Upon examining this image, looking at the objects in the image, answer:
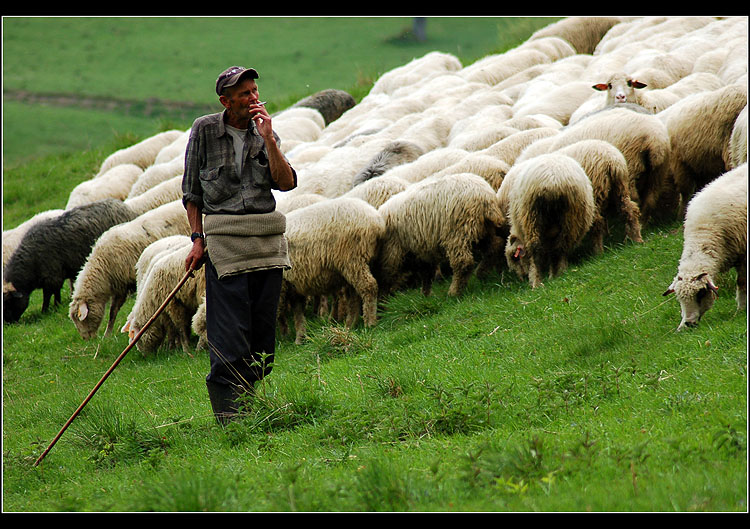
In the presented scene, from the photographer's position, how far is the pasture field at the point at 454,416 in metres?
3.34

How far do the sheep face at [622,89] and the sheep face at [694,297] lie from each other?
4328 mm

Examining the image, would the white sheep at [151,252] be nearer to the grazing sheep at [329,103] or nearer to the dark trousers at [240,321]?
the dark trousers at [240,321]

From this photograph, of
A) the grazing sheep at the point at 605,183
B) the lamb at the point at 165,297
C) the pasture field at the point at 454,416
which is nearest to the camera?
the pasture field at the point at 454,416

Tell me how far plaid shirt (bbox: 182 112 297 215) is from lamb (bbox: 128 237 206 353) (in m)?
3.19

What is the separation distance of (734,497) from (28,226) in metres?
12.2

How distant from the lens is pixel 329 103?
18922mm

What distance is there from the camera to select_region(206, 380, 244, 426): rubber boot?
5.06 metres

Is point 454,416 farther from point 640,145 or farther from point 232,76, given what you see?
point 640,145

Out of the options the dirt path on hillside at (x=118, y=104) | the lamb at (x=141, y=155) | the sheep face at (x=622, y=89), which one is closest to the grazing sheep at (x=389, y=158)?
the sheep face at (x=622, y=89)

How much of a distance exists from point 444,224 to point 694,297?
2841 millimetres

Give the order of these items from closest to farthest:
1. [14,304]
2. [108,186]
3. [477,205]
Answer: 1. [477,205]
2. [14,304]
3. [108,186]

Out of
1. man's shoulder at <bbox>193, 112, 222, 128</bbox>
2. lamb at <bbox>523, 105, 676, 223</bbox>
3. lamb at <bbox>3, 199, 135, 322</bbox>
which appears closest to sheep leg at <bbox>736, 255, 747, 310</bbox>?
→ lamb at <bbox>523, 105, 676, 223</bbox>

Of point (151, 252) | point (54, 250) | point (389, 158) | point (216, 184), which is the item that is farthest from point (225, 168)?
point (54, 250)

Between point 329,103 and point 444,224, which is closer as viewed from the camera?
point 444,224
